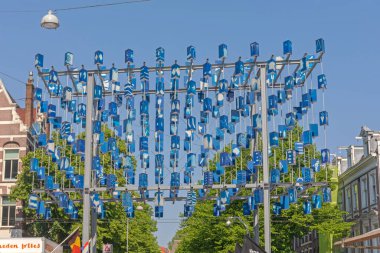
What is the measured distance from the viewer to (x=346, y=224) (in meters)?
52.2

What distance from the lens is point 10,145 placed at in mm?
55812

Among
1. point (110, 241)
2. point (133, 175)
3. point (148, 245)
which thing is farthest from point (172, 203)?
point (148, 245)

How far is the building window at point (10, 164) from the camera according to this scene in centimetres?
5538

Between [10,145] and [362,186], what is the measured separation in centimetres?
2853

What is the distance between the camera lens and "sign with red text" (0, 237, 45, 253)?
21781 mm

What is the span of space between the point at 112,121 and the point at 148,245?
1938 inches

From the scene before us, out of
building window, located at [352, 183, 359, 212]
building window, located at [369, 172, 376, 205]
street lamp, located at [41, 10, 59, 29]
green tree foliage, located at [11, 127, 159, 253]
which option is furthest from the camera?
building window, located at [352, 183, 359, 212]

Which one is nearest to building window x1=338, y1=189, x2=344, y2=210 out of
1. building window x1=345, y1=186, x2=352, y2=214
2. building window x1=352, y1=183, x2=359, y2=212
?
building window x1=345, y1=186, x2=352, y2=214

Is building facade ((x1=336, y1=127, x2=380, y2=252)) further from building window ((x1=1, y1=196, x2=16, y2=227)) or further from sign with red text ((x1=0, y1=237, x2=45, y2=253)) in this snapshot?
sign with red text ((x1=0, y1=237, x2=45, y2=253))

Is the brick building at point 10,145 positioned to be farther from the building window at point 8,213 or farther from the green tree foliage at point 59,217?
the green tree foliage at point 59,217

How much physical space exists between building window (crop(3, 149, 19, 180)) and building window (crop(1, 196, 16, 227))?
1942 mm

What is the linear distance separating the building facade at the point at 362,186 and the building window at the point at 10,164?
1063 inches

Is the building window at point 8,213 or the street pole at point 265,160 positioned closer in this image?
the street pole at point 265,160

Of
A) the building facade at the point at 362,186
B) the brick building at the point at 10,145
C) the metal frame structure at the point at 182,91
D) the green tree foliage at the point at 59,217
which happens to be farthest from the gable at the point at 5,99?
the metal frame structure at the point at 182,91
